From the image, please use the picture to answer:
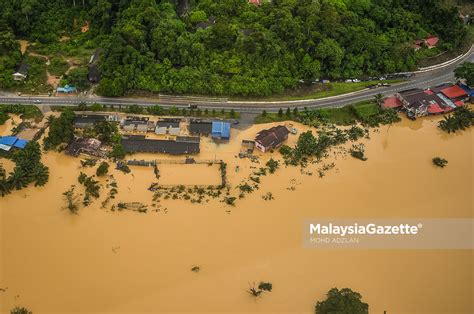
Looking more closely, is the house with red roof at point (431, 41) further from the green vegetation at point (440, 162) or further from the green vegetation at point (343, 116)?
the green vegetation at point (440, 162)

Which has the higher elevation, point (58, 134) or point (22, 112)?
point (22, 112)

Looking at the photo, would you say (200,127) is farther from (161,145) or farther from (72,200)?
(72,200)

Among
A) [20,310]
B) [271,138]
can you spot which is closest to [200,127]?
[271,138]

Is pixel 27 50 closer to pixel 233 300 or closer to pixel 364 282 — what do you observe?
pixel 233 300

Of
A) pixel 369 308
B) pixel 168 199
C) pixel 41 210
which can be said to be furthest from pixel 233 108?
pixel 369 308

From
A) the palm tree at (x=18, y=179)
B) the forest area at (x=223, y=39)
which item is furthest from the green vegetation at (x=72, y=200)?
the forest area at (x=223, y=39)

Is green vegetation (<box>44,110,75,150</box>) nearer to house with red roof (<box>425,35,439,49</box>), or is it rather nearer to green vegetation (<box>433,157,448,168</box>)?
green vegetation (<box>433,157,448,168</box>)
